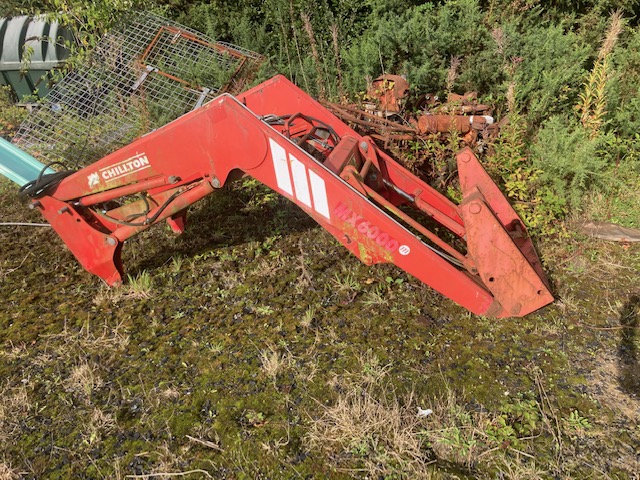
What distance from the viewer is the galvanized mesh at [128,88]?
5.22 m

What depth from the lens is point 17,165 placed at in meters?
4.21

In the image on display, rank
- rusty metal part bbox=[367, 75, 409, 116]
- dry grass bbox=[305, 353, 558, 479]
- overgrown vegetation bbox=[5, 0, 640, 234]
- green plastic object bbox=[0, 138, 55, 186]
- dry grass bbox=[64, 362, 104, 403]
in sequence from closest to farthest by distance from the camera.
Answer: dry grass bbox=[305, 353, 558, 479], dry grass bbox=[64, 362, 104, 403], green plastic object bbox=[0, 138, 55, 186], overgrown vegetation bbox=[5, 0, 640, 234], rusty metal part bbox=[367, 75, 409, 116]

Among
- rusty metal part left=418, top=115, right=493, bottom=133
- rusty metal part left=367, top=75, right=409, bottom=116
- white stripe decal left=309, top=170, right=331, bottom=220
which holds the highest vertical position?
white stripe decal left=309, top=170, right=331, bottom=220

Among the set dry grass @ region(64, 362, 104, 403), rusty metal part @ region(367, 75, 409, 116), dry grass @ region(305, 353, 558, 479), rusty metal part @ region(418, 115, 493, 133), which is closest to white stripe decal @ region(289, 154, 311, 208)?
dry grass @ region(305, 353, 558, 479)

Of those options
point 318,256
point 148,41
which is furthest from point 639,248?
point 148,41

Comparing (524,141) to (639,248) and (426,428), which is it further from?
(426,428)

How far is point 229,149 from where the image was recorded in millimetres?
2699

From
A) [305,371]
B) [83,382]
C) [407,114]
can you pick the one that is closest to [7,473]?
[83,382]

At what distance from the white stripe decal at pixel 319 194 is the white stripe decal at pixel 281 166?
146 mm

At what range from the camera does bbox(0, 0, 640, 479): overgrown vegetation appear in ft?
7.45

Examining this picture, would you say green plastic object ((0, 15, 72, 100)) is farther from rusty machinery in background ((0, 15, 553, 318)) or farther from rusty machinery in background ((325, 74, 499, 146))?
rusty machinery in background ((325, 74, 499, 146))

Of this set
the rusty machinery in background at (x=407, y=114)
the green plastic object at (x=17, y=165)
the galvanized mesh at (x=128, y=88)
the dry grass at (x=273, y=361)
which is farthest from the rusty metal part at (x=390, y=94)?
the green plastic object at (x=17, y=165)

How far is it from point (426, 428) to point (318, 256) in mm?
1835

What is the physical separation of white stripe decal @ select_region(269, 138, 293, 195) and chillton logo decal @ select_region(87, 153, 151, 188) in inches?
33.2
